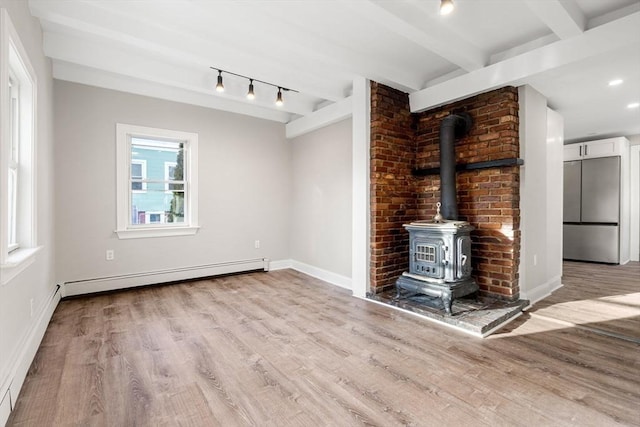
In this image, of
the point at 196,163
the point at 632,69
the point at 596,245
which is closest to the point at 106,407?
the point at 196,163

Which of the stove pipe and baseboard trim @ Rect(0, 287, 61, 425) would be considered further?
the stove pipe

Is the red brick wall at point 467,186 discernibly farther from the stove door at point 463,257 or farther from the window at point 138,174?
the window at point 138,174

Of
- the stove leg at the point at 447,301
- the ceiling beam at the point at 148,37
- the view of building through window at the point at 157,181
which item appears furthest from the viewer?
the view of building through window at the point at 157,181

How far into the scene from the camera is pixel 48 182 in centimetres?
324

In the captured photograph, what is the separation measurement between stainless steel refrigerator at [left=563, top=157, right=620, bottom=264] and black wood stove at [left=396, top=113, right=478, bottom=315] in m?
4.11

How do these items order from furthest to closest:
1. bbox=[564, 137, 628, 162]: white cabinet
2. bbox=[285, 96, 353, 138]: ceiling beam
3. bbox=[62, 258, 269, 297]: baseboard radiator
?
bbox=[564, 137, 628, 162]: white cabinet
bbox=[285, 96, 353, 138]: ceiling beam
bbox=[62, 258, 269, 297]: baseboard radiator

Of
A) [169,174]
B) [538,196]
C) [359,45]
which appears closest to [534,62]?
[538,196]

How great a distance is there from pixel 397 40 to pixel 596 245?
5.71 m

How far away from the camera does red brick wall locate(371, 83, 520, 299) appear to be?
3279 millimetres

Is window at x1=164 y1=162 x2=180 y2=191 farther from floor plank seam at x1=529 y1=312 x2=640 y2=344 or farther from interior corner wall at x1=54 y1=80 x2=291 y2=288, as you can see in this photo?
floor plank seam at x1=529 y1=312 x2=640 y2=344

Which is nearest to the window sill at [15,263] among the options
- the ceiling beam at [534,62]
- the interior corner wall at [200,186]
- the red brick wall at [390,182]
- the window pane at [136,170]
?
the interior corner wall at [200,186]

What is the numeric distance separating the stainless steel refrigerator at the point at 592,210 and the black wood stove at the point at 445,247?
13.5 ft

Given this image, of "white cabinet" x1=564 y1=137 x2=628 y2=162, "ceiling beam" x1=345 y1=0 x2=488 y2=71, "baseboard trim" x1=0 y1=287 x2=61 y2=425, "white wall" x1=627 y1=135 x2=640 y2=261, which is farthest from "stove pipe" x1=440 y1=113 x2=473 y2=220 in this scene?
"white wall" x1=627 y1=135 x2=640 y2=261

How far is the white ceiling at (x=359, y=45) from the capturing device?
245cm
